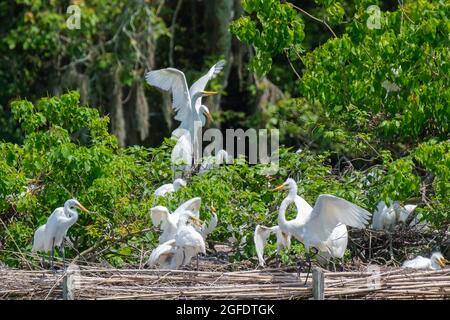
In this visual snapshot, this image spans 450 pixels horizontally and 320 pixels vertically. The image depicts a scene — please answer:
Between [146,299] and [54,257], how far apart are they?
4.83 feet

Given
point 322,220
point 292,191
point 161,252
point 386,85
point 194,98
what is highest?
point 386,85

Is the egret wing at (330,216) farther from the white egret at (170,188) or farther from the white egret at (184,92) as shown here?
the white egret at (184,92)

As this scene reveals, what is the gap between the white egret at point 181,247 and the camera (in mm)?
10859

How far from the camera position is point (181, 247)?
11.0 m

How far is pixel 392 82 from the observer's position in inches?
465

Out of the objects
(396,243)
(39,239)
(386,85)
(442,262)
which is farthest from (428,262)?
(39,239)

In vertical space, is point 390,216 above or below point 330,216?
below

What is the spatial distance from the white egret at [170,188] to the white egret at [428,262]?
1906 millimetres

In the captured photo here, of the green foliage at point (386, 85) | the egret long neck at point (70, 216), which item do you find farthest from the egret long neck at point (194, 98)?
the egret long neck at point (70, 216)

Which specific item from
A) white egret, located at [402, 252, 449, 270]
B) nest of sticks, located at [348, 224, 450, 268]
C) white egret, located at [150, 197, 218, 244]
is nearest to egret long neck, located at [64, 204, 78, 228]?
white egret, located at [150, 197, 218, 244]

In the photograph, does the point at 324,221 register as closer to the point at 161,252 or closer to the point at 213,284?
the point at 213,284

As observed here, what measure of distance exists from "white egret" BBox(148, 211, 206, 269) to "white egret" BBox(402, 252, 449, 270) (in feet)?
5.16

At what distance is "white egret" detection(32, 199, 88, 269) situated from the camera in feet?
35.6

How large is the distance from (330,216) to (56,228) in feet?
6.69
